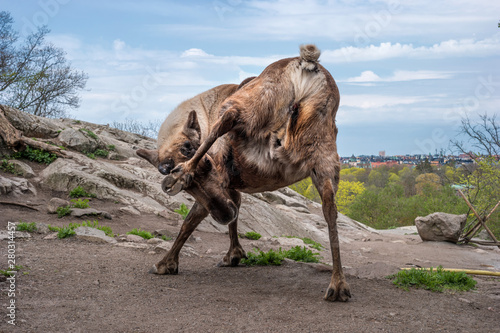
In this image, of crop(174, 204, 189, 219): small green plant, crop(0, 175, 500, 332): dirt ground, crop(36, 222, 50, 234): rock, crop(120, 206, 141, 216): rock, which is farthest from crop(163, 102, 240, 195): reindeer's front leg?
crop(174, 204, 189, 219): small green plant

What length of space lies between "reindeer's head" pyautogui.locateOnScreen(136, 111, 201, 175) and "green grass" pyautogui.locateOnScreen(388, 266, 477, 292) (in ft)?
9.04

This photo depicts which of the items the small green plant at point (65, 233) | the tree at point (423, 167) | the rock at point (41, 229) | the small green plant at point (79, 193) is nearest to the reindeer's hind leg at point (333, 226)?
the small green plant at point (65, 233)

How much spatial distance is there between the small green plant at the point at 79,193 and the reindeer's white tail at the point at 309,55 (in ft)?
22.6

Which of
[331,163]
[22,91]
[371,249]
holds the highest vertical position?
[22,91]

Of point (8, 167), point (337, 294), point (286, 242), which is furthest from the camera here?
point (8, 167)

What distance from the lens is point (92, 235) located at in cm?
637

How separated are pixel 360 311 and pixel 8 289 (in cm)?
311

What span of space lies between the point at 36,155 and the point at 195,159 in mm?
8539

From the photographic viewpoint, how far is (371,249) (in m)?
10.7

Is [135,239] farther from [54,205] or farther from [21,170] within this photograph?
[21,170]

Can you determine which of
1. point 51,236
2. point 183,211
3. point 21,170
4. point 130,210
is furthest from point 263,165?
point 21,170

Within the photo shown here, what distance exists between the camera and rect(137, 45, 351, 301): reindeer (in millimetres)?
4078

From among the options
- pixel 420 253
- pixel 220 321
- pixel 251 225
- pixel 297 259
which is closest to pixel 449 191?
pixel 420 253

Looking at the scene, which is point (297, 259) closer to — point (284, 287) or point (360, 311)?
point (284, 287)
